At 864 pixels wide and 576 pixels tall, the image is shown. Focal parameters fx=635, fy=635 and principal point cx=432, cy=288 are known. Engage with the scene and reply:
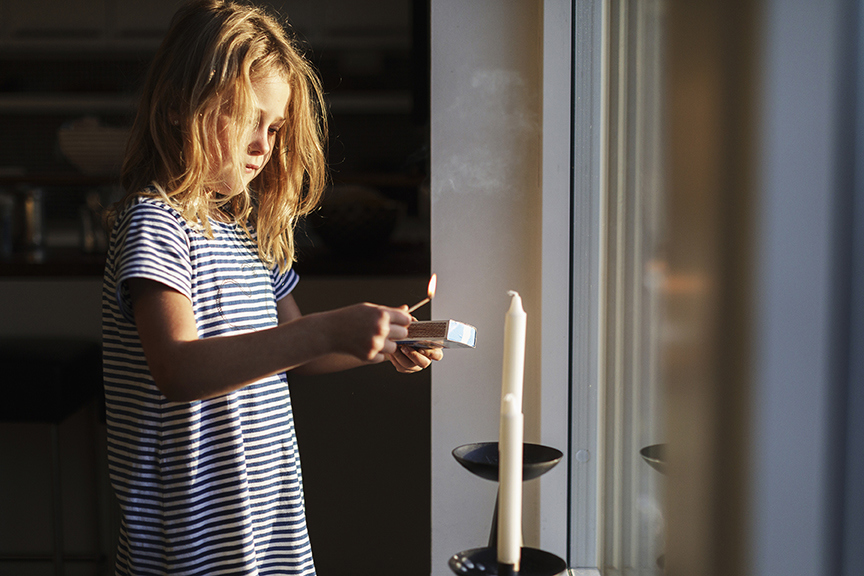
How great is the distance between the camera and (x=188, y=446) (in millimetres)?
750

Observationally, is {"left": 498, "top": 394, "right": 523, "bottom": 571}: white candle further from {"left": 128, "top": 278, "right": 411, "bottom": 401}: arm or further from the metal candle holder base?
{"left": 128, "top": 278, "right": 411, "bottom": 401}: arm

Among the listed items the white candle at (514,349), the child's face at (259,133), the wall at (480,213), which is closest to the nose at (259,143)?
the child's face at (259,133)

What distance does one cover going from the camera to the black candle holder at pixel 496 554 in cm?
43

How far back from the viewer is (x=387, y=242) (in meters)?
1.10

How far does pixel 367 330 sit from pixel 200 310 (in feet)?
0.90

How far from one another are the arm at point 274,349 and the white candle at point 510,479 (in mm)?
194

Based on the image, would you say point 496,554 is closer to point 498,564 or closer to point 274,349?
point 498,564

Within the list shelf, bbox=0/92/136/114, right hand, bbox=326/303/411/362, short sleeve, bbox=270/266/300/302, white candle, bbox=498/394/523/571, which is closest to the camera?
white candle, bbox=498/394/523/571

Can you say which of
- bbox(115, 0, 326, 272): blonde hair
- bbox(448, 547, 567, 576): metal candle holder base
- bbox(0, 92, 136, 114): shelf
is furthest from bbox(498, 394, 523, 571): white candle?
bbox(0, 92, 136, 114): shelf

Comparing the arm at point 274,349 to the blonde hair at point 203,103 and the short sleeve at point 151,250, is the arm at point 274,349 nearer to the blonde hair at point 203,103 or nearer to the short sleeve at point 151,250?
the short sleeve at point 151,250

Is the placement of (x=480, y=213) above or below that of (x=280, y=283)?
above

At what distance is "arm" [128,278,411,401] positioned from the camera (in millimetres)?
586

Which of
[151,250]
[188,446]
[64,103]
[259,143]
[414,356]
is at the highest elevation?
[64,103]

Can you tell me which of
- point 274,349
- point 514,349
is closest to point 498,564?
point 514,349
